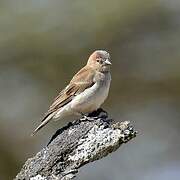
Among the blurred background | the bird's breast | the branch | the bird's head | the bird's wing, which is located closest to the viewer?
the branch

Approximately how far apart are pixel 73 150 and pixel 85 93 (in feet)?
8.62

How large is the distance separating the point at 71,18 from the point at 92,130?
10991mm

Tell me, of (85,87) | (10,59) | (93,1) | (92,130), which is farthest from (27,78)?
(92,130)

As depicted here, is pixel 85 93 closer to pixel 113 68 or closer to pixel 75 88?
pixel 75 88

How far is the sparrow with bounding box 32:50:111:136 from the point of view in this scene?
7.61m

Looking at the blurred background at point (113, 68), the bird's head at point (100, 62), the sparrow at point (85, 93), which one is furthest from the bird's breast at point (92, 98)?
the blurred background at point (113, 68)

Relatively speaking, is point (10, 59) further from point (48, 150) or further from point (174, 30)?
point (48, 150)

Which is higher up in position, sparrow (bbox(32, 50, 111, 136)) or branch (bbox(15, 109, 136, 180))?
sparrow (bbox(32, 50, 111, 136))

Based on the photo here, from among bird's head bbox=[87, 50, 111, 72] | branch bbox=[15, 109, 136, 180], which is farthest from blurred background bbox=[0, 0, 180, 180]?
branch bbox=[15, 109, 136, 180]

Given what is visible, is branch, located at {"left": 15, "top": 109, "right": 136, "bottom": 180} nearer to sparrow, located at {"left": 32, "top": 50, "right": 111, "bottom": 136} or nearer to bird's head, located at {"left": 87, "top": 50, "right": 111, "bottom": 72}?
sparrow, located at {"left": 32, "top": 50, "right": 111, "bottom": 136}

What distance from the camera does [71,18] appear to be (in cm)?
1622

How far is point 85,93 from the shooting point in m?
7.74

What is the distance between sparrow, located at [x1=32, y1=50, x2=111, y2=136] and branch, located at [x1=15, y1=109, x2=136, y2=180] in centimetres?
220

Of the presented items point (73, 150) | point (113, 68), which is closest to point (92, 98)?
point (73, 150)
